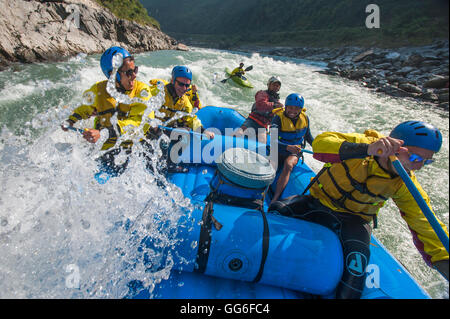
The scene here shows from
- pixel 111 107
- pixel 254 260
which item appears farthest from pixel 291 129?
pixel 111 107

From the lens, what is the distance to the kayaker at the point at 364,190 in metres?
1.62

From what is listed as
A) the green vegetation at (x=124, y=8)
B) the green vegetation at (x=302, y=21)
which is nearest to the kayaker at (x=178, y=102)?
the green vegetation at (x=302, y=21)

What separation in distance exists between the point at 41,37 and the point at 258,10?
87.5 meters

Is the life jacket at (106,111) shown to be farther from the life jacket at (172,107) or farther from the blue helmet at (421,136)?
the blue helmet at (421,136)

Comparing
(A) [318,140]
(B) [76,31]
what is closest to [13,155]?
(A) [318,140]

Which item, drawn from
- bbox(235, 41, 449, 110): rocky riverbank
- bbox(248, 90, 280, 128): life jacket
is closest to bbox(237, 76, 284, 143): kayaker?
bbox(248, 90, 280, 128): life jacket

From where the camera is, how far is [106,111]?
8.32ft

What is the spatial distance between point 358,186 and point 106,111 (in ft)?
8.64

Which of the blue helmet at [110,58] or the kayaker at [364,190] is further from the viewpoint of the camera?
the blue helmet at [110,58]

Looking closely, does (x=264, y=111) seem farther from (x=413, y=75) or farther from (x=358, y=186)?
(x=413, y=75)

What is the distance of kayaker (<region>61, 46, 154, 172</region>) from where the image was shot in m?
2.43

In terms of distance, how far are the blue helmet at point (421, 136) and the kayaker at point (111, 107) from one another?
250cm

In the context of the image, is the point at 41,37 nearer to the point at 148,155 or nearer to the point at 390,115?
the point at 148,155

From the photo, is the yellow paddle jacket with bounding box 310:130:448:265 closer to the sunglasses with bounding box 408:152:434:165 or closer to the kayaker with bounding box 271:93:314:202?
the sunglasses with bounding box 408:152:434:165
